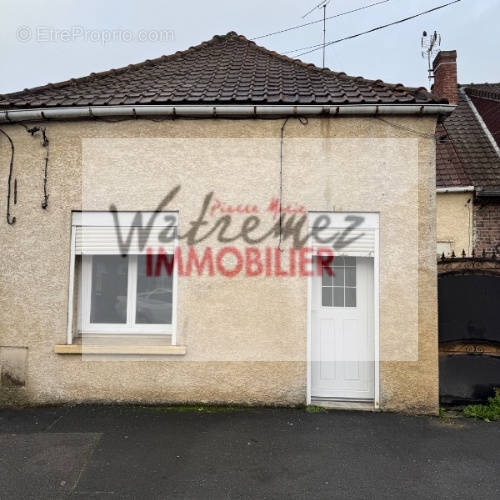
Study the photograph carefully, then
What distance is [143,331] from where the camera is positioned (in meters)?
5.45

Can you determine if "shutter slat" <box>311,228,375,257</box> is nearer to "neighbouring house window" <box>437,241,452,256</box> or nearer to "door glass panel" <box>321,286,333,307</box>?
"door glass panel" <box>321,286,333,307</box>

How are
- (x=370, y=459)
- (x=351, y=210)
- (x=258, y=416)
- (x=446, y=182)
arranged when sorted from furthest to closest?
(x=446, y=182) < (x=351, y=210) < (x=258, y=416) < (x=370, y=459)

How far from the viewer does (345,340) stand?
5.31 meters

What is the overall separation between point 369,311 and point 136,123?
13.0ft

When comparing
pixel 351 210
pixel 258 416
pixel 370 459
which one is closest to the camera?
pixel 370 459

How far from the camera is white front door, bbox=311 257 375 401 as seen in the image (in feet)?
17.3

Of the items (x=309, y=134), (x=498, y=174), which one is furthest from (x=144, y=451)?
(x=498, y=174)

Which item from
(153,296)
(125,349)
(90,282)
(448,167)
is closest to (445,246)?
(448,167)

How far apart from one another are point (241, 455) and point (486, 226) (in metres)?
7.49

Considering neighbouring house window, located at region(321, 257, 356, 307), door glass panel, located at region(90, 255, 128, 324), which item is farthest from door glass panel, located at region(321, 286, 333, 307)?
door glass panel, located at region(90, 255, 128, 324)

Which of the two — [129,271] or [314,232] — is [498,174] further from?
[129,271]

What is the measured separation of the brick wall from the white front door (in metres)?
4.76

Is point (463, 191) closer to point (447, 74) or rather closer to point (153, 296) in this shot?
point (447, 74)

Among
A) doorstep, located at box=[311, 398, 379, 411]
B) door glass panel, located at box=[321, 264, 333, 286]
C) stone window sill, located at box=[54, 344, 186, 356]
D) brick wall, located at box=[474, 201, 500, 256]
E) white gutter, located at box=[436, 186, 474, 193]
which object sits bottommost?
doorstep, located at box=[311, 398, 379, 411]
